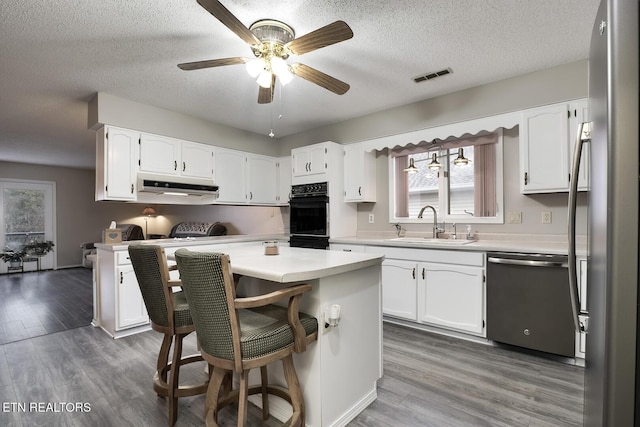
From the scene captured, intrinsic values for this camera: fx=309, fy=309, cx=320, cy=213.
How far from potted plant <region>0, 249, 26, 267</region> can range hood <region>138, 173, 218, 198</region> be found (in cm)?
540

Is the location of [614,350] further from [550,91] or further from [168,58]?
[168,58]

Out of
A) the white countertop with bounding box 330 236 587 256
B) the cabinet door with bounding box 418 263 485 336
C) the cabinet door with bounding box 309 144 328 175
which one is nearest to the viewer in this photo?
the white countertop with bounding box 330 236 587 256

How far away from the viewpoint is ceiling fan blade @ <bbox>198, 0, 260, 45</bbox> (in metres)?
1.45

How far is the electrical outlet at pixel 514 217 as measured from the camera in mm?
3077

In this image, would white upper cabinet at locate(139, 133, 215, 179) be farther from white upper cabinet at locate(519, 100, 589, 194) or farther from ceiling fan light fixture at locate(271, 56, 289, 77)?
white upper cabinet at locate(519, 100, 589, 194)

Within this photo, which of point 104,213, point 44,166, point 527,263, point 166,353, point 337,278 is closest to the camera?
point 337,278

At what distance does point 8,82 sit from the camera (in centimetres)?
291

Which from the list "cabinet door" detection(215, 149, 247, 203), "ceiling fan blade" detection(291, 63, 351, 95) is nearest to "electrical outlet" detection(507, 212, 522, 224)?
"ceiling fan blade" detection(291, 63, 351, 95)

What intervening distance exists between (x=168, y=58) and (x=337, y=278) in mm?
2275

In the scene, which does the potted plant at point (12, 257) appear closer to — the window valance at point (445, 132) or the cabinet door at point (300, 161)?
the cabinet door at point (300, 161)

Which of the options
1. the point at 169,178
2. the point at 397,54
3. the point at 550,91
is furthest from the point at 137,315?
the point at 550,91

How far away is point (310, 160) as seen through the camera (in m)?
4.27

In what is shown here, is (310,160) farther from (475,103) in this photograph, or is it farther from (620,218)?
(620,218)

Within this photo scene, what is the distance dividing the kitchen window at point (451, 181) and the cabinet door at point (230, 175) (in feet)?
7.13
